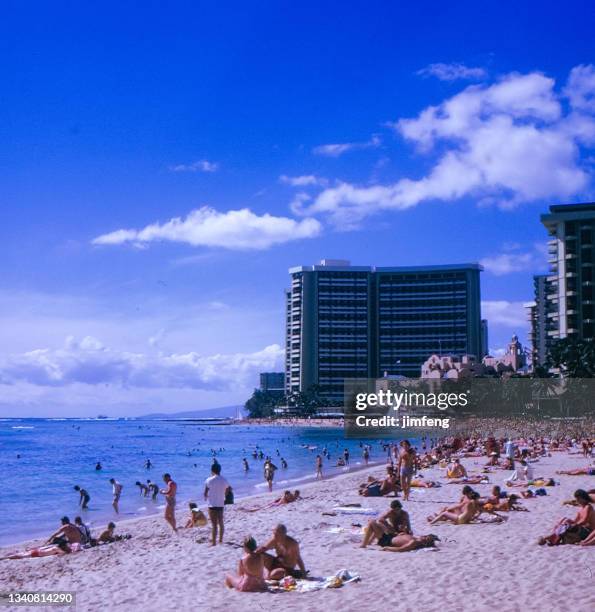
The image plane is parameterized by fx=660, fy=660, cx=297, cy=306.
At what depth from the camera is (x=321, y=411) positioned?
15538cm

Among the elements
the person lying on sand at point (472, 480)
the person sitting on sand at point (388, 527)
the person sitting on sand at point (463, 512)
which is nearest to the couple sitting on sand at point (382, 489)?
the person lying on sand at point (472, 480)

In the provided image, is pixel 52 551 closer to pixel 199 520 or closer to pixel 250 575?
pixel 199 520

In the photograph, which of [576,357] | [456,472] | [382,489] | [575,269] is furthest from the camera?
[575,269]

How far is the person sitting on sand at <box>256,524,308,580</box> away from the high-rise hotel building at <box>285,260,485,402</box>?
5659 inches

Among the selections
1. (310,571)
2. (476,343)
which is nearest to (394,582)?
(310,571)

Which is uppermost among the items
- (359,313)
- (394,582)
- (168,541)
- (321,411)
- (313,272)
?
(313,272)

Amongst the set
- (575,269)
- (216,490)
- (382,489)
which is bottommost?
(382,489)

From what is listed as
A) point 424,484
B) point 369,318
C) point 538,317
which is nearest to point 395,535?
point 424,484

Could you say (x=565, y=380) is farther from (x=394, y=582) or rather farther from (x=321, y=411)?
(x=321, y=411)

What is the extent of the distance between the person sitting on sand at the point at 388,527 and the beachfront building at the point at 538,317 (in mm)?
117807

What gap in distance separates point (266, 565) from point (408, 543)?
8.86ft

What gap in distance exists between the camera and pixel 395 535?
38.3 ft

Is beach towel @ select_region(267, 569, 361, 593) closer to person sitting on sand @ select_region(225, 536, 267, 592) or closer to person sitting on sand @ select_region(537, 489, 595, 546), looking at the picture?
person sitting on sand @ select_region(225, 536, 267, 592)

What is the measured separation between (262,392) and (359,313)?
165 ft
